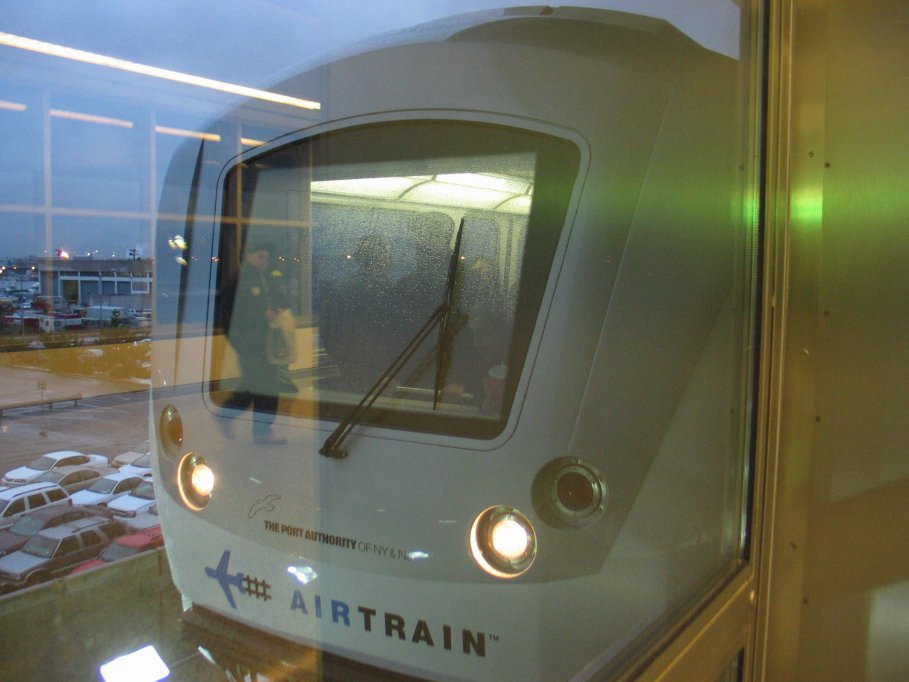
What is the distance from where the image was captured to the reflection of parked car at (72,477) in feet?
5.04

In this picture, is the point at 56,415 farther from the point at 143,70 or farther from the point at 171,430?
the point at 171,430

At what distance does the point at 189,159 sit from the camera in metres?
2.60

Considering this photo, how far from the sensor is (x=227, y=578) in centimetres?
244

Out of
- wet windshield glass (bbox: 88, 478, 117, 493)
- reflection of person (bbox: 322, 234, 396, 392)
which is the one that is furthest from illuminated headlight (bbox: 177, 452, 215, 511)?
reflection of person (bbox: 322, 234, 396, 392)

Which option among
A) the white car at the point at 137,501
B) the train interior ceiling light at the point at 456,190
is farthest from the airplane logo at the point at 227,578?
the train interior ceiling light at the point at 456,190

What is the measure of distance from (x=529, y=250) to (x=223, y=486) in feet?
3.66

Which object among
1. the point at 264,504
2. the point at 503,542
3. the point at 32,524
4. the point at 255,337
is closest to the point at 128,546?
the point at 264,504

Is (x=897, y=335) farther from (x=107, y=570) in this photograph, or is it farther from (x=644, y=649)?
(x=107, y=570)

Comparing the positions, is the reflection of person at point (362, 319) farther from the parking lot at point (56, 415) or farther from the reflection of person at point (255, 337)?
the parking lot at point (56, 415)

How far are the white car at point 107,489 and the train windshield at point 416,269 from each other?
1.58 ft

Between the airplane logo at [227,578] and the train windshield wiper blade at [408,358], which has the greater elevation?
the train windshield wiper blade at [408,358]

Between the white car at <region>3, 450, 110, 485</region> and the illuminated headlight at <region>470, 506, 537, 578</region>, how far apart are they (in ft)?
2.91

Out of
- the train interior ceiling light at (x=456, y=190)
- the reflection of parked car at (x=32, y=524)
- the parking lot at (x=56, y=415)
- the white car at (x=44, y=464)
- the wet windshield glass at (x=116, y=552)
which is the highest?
the train interior ceiling light at (x=456, y=190)

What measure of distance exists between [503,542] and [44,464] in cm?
102
